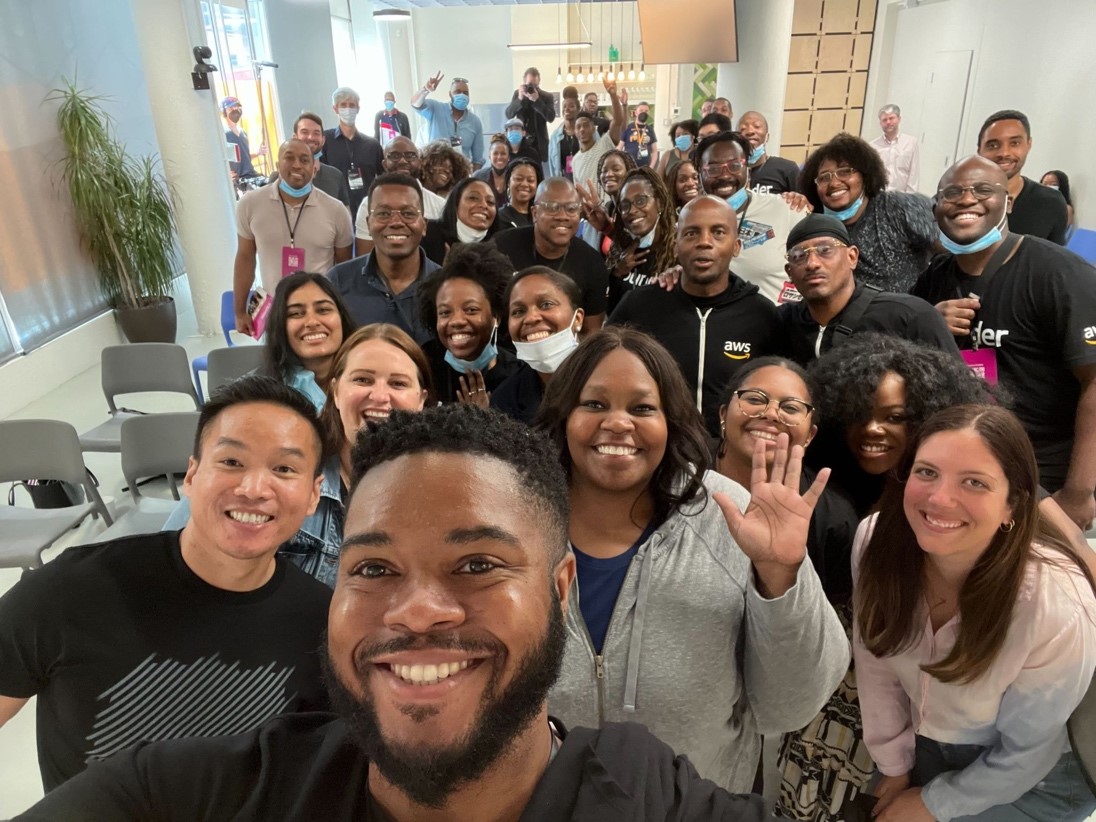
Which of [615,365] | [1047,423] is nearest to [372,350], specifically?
[615,365]

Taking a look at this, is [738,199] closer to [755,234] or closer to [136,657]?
[755,234]

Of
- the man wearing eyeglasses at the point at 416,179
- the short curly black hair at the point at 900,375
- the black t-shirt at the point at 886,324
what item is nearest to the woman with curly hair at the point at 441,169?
the man wearing eyeglasses at the point at 416,179

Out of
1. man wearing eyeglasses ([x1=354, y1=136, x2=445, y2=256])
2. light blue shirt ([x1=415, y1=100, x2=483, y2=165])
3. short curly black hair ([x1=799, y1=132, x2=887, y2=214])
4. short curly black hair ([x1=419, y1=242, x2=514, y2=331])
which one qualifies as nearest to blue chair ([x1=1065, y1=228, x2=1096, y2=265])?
short curly black hair ([x1=799, y1=132, x2=887, y2=214])

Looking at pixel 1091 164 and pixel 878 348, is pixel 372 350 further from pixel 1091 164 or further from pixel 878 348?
pixel 1091 164

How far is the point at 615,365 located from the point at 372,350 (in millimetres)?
932

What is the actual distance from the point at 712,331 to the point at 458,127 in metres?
8.43

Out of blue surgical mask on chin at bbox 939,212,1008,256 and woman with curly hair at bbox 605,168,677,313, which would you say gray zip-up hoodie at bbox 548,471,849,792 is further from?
woman with curly hair at bbox 605,168,677,313

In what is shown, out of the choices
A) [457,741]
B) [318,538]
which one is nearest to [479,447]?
[457,741]

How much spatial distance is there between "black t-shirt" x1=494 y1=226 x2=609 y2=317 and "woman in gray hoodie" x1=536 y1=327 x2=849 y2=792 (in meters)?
2.09

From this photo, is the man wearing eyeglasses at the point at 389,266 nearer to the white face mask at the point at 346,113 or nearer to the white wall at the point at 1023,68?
the white face mask at the point at 346,113

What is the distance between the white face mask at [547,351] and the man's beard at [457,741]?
169 cm

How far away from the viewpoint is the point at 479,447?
1067 mm

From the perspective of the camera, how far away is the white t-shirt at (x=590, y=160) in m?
7.04

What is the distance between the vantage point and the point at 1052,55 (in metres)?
6.58
